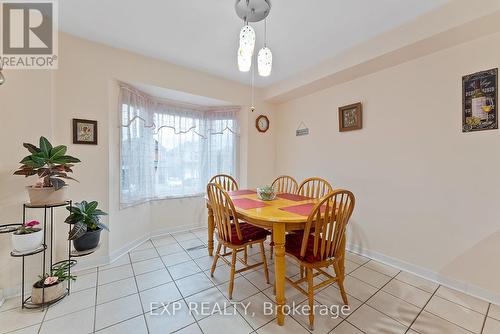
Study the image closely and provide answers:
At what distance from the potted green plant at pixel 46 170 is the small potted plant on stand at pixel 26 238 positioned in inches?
8.1

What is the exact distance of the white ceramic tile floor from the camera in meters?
Result: 1.36

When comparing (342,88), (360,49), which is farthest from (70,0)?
(342,88)

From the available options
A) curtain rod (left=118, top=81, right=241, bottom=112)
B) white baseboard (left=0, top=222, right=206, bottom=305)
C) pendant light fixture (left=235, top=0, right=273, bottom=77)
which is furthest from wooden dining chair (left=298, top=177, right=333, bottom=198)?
white baseboard (left=0, top=222, right=206, bottom=305)

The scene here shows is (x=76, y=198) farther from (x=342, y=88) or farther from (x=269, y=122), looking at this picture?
(x=342, y=88)

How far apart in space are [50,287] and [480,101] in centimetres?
385

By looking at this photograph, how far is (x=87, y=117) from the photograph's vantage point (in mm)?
2041

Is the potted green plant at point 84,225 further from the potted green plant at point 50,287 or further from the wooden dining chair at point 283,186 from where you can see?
the wooden dining chair at point 283,186

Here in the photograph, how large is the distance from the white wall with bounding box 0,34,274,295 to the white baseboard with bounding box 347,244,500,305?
2833 mm

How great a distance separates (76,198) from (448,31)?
146 inches

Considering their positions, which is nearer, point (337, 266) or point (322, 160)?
point (337, 266)

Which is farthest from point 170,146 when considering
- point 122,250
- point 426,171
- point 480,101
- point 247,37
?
point 480,101

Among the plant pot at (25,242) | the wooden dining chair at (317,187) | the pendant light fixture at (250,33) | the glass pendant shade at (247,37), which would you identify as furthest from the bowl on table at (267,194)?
the plant pot at (25,242)

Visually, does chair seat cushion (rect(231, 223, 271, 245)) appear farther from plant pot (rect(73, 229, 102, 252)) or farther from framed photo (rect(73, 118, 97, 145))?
framed photo (rect(73, 118, 97, 145))

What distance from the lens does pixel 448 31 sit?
5.26 feet
